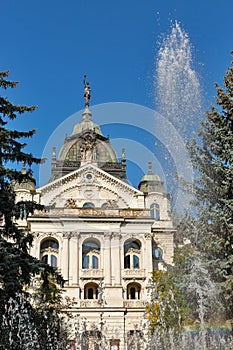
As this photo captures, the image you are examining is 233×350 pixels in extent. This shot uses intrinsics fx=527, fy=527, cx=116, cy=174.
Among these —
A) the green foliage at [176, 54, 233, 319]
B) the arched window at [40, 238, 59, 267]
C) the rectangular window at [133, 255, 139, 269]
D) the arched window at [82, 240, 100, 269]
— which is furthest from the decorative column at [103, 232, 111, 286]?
the green foliage at [176, 54, 233, 319]

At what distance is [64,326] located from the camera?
3159 cm

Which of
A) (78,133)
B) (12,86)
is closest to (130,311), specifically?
(78,133)

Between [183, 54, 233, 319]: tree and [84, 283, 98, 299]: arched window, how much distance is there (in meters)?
23.6

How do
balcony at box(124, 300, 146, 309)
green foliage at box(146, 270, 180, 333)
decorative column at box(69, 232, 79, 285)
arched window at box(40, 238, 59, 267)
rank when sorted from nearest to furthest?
green foliage at box(146, 270, 180, 333), balcony at box(124, 300, 146, 309), decorative column at box(69, 232, 79, 285), arched window at box(40, 238, 59, 267)

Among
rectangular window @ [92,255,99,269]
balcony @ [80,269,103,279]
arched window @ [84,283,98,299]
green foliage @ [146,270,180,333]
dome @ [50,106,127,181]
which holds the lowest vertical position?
green foliage @ [146,270,180,333]

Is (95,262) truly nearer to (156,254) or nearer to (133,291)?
(133,291)

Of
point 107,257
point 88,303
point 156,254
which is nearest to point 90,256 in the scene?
point 107,257

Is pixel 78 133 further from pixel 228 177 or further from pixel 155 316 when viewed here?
pixel 228 177

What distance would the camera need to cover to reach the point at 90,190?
47031 millimetres

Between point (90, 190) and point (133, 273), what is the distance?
8846 mm

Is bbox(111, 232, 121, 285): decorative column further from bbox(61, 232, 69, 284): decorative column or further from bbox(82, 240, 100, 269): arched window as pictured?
bbox(61, 232, 69, 284): decorative column

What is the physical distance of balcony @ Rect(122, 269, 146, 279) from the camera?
42156 millimetres

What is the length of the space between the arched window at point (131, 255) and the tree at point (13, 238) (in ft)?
82.3

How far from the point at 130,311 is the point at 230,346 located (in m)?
22.4
